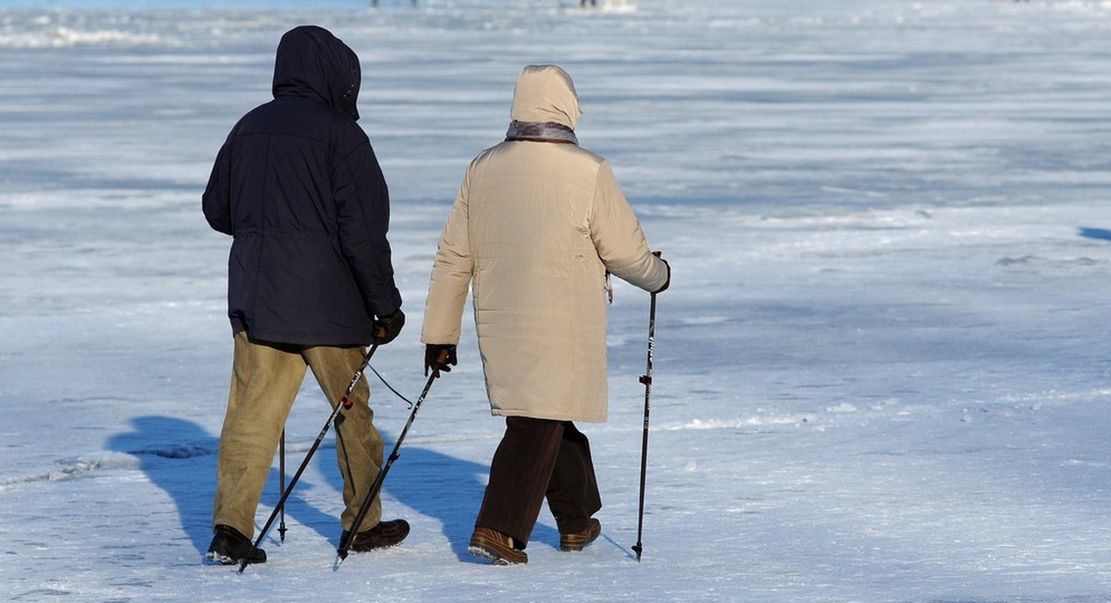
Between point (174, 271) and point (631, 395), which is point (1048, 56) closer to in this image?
point (174, 271)

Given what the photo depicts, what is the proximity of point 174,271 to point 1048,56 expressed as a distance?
2922 cm

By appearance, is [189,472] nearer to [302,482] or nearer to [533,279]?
[302,482]

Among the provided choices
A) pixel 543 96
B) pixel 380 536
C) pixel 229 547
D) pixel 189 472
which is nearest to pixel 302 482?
pixel 189 472

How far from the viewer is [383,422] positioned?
712cm

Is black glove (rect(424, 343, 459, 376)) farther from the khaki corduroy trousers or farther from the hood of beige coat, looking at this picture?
the hood of beige coat

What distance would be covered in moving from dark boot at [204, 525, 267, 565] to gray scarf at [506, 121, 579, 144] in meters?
1.26

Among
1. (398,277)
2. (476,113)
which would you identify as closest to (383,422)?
(398,277)

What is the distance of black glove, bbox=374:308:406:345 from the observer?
195 inches

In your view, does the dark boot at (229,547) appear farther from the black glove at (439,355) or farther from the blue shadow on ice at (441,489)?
the black glove at (439,355)

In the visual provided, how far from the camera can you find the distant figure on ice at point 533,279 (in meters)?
4.79

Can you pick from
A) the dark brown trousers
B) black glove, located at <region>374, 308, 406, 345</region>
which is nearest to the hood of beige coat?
black glove, located at <region>374, 308, 406, 345</region>

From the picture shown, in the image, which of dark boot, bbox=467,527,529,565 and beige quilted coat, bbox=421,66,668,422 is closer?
beige quilted coat, bbox=421,66,668,422

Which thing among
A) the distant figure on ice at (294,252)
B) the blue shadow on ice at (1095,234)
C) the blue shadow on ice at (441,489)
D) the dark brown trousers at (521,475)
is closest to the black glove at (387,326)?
the distant figure on ice at (294,252)

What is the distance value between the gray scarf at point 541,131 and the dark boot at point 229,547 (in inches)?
49.6
